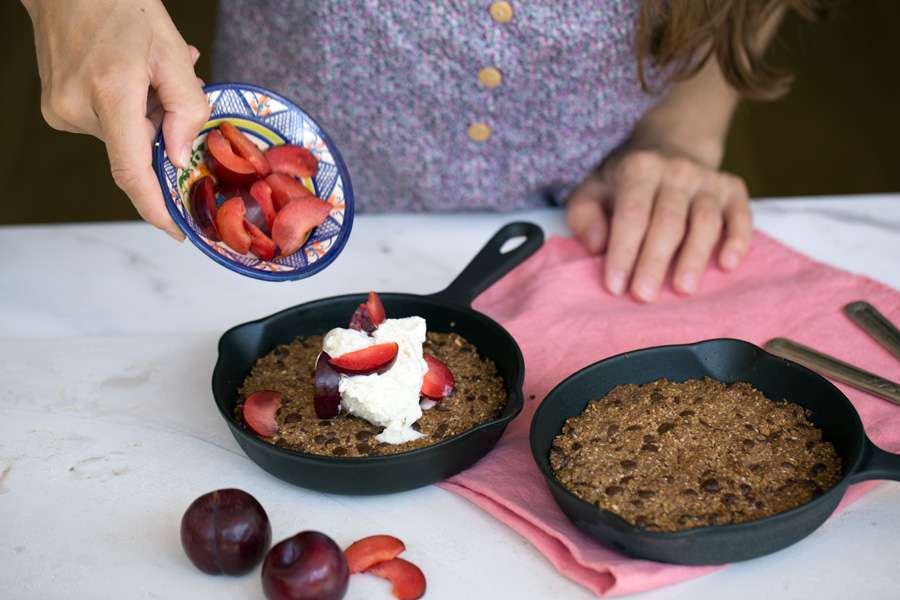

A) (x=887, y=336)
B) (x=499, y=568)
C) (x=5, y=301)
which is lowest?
(x=5, y=301)

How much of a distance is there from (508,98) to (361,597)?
0.97 metres

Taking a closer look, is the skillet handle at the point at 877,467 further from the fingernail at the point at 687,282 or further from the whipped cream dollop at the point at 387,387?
the fingernail at the point at 687,282

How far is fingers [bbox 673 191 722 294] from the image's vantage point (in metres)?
1.57

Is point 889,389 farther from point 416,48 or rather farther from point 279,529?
point 416,48

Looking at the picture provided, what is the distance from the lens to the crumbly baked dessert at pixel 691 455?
3.39 feet

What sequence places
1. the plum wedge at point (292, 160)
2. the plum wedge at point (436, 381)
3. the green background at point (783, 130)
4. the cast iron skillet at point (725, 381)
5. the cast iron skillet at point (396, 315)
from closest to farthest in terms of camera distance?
the cast iron skillet at point (725, 381)
the cast iron skillet at point (396, 315)
the plum wedge at point (436, 381)
the plum wedge at point (292, 160)
the green background at point (783, 130)

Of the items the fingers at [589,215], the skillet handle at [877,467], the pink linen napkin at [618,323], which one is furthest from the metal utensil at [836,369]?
the fingers at [589,215]

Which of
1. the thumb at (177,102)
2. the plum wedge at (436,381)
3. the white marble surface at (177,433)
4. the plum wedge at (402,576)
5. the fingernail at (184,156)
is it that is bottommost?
the white marble surface at (177,433)

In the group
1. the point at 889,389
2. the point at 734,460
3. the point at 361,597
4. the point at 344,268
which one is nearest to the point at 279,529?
the point at 361,597

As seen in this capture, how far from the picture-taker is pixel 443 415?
1189 mm

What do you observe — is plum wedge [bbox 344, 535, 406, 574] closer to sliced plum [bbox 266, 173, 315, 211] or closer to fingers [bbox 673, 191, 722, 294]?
sliced plum [bbox 266, 173, 315, 211]

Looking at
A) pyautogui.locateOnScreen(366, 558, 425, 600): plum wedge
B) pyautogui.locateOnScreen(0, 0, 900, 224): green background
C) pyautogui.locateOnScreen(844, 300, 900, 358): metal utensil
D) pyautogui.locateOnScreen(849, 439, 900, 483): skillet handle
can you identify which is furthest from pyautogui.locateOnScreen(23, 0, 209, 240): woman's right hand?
pyautogui.locateOnScreen(0, 0, 900, 224): green background

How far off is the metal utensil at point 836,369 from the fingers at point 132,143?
809 mm

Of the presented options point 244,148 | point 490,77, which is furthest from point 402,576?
point 490,77
